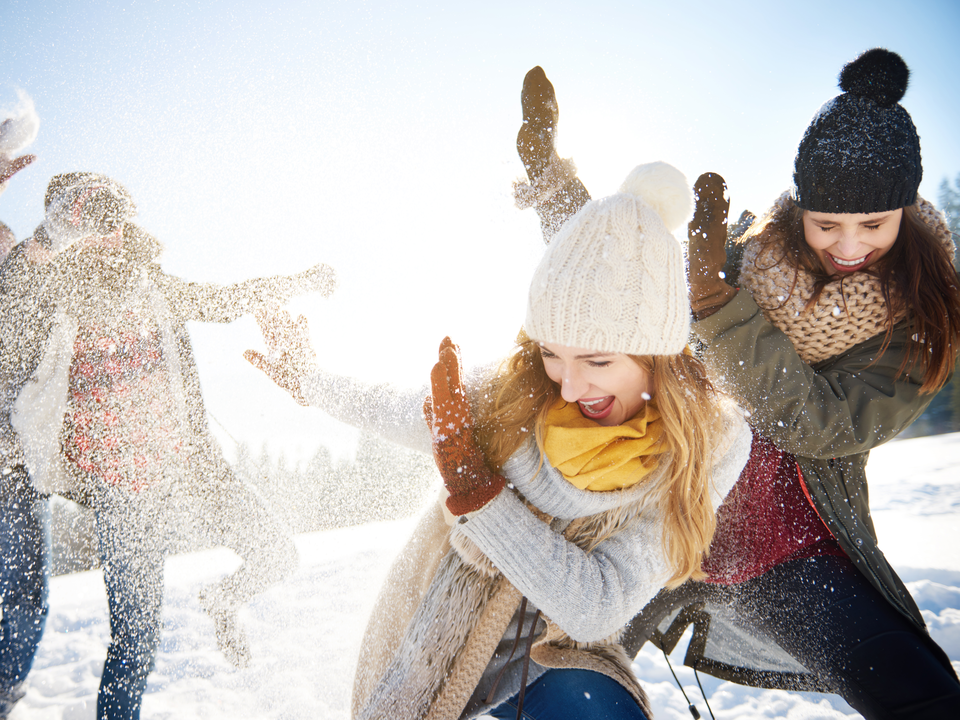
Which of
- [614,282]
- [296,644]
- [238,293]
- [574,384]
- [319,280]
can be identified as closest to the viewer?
[614,282]

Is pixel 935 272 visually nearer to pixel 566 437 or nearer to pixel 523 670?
pixel 566 437

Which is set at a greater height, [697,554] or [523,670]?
[697,554]

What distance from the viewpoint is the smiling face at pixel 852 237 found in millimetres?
1400

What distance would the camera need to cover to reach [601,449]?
1.30m

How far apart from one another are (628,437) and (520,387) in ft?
1.09

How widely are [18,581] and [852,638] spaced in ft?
9.06

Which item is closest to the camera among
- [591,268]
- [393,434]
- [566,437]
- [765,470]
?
[591,268]

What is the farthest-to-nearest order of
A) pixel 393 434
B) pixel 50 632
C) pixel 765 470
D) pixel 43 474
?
pixel 50 632 → pixel 43 474 → pixel 765 470 → pixel 393 434

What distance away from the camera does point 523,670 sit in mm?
1332

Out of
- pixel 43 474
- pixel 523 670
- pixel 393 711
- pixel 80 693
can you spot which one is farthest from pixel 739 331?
pixel 80 693

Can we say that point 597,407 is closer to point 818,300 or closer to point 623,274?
point 623,274

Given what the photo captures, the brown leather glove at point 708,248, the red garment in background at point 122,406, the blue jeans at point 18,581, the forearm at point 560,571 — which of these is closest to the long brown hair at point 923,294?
the brown leather glove at point 708,248

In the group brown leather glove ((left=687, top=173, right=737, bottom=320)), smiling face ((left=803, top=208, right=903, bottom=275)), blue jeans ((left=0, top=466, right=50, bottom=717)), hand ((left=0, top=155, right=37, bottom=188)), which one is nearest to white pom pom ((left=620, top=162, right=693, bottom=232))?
brown leather glove ((left=687, top=173, right=737, bottom=320))

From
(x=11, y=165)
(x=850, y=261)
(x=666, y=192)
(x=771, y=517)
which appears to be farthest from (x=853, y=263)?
(x=11, y=165)
